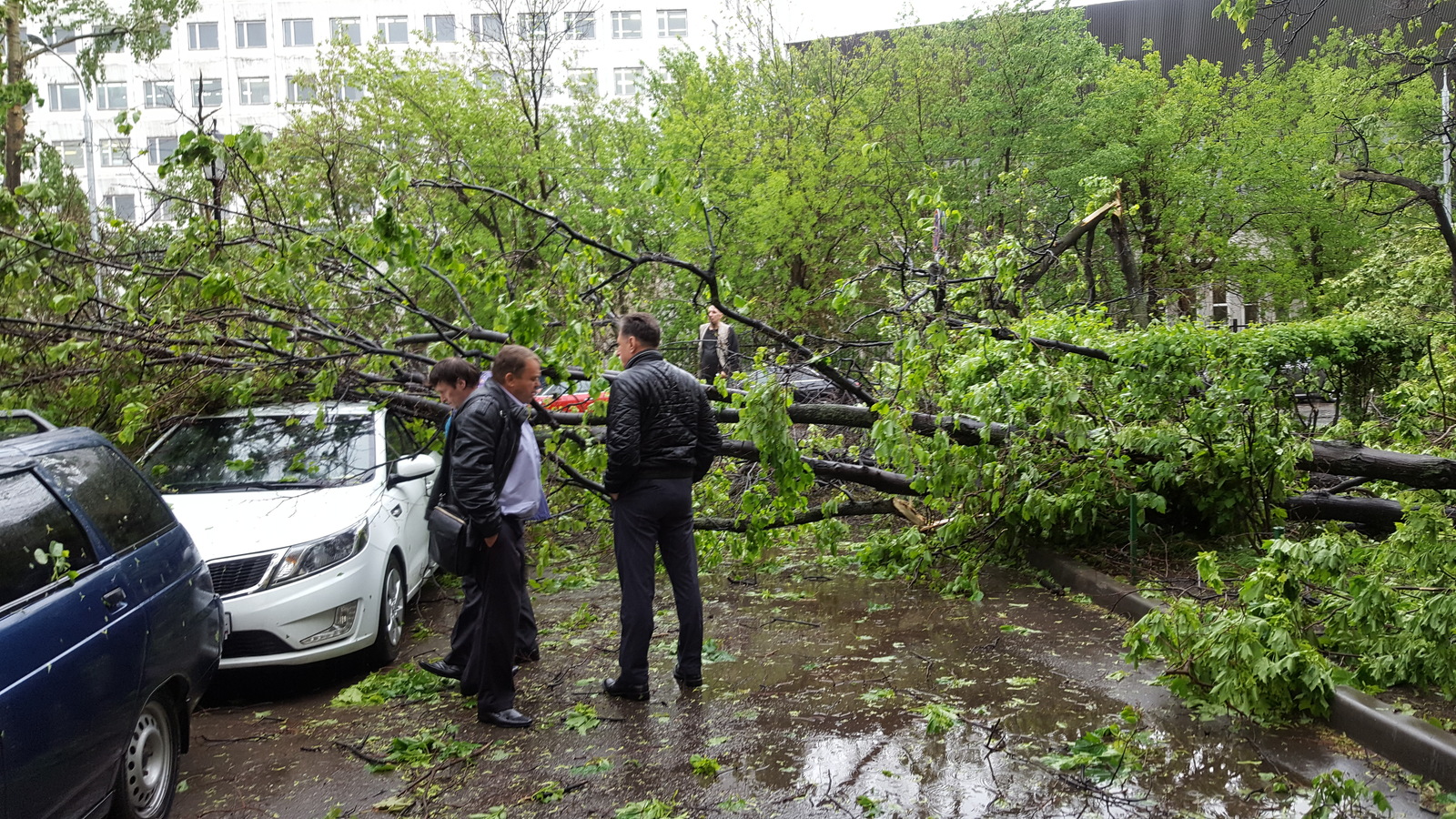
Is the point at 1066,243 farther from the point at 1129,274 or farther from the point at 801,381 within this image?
the point at 1129,274

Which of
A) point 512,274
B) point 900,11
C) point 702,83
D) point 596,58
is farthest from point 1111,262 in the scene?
point 596,58

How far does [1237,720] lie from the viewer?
16.3 feet

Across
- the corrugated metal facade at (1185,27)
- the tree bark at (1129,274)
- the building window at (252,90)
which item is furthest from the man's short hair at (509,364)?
the building window at (252,90)

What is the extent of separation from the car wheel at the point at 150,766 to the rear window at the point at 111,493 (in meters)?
0.69

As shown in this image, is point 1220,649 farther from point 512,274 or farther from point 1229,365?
point 512,274

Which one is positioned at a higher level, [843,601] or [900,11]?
[900,11]

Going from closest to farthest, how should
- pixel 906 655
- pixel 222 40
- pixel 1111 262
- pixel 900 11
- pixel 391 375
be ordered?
pixel 906 655 < pixel 391 375 < pixel 1111 262 < pixel 900 11 < pixel 222 40

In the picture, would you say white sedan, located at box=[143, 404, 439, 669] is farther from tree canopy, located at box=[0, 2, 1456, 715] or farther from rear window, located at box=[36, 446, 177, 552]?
rear window, located at box=[36, 446, 177, 552]

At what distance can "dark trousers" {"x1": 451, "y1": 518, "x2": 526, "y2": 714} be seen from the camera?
214 inches

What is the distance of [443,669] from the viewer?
617 cm

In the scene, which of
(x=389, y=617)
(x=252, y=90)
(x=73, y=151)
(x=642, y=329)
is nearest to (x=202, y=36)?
(x=252, y=90)

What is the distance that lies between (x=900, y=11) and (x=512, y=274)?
28016 mm

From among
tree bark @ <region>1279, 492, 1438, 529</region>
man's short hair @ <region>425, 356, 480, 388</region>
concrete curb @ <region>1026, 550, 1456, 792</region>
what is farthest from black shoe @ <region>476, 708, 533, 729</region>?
tree bark @ <region>1279, 492, 1438, 529</region>

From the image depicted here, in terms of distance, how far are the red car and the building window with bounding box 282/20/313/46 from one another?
53.9m
